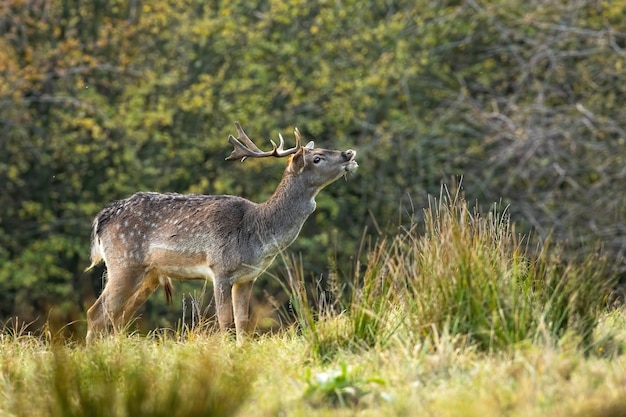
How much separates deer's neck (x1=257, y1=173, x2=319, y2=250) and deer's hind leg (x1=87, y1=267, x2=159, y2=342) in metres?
1.03

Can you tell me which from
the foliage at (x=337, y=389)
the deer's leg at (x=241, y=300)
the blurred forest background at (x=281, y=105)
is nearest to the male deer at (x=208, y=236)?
the deer's leg at (x=241, y=300)

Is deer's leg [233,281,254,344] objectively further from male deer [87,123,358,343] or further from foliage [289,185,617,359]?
foliage [289,185,617,359]

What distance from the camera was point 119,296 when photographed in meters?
9.29

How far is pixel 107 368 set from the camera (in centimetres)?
607

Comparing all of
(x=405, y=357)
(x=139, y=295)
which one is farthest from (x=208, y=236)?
(x=405, y=357)

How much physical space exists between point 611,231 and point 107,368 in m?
10.7

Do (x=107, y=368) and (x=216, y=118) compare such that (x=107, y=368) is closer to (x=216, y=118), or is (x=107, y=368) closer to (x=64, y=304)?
(x=64, y=304)

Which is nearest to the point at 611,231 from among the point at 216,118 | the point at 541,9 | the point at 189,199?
the point at 541,9

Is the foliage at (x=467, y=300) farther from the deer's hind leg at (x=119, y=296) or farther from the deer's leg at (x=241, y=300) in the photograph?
the deer's hind leg at (x=119, y=296)

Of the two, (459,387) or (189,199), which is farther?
(189,199)

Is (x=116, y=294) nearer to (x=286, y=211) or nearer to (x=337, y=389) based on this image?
(x=286, y=211)

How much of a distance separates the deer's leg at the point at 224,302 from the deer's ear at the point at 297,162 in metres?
1.11

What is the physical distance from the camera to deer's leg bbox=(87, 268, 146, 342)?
927 cm

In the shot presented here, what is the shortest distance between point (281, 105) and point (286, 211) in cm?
986
